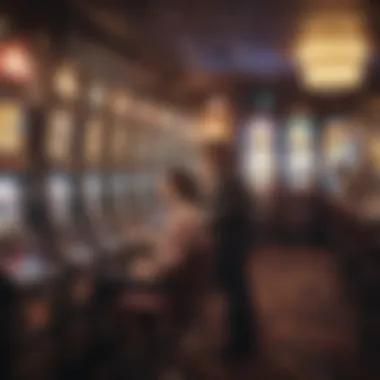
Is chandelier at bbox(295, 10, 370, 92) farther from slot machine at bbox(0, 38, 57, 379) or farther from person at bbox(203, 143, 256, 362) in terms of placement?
slot machine at bbox(0, 38, 57, 379)

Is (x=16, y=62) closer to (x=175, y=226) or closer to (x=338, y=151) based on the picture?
(x=175, y=226)

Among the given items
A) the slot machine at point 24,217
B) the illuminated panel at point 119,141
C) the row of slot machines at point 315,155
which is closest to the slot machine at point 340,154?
the row of slot machines at point 315,155

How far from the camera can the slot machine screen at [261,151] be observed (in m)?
0.84

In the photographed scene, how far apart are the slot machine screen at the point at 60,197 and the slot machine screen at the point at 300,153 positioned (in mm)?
291

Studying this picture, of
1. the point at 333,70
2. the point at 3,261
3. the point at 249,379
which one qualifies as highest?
the point at 333,70

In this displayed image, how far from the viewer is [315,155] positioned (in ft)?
2.76

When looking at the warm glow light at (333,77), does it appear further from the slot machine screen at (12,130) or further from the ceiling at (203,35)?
the slot machine screen at (12,130)

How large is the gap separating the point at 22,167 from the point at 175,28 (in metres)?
0.28

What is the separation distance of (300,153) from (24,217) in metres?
0.38

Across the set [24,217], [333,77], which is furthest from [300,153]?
[24,217]

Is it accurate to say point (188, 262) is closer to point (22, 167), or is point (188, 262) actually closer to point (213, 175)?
point (213, 175)

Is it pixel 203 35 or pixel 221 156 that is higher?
pixel 203 35

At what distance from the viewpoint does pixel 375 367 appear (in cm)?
86

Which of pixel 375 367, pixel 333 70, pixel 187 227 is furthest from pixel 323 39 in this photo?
pixel 375 367
